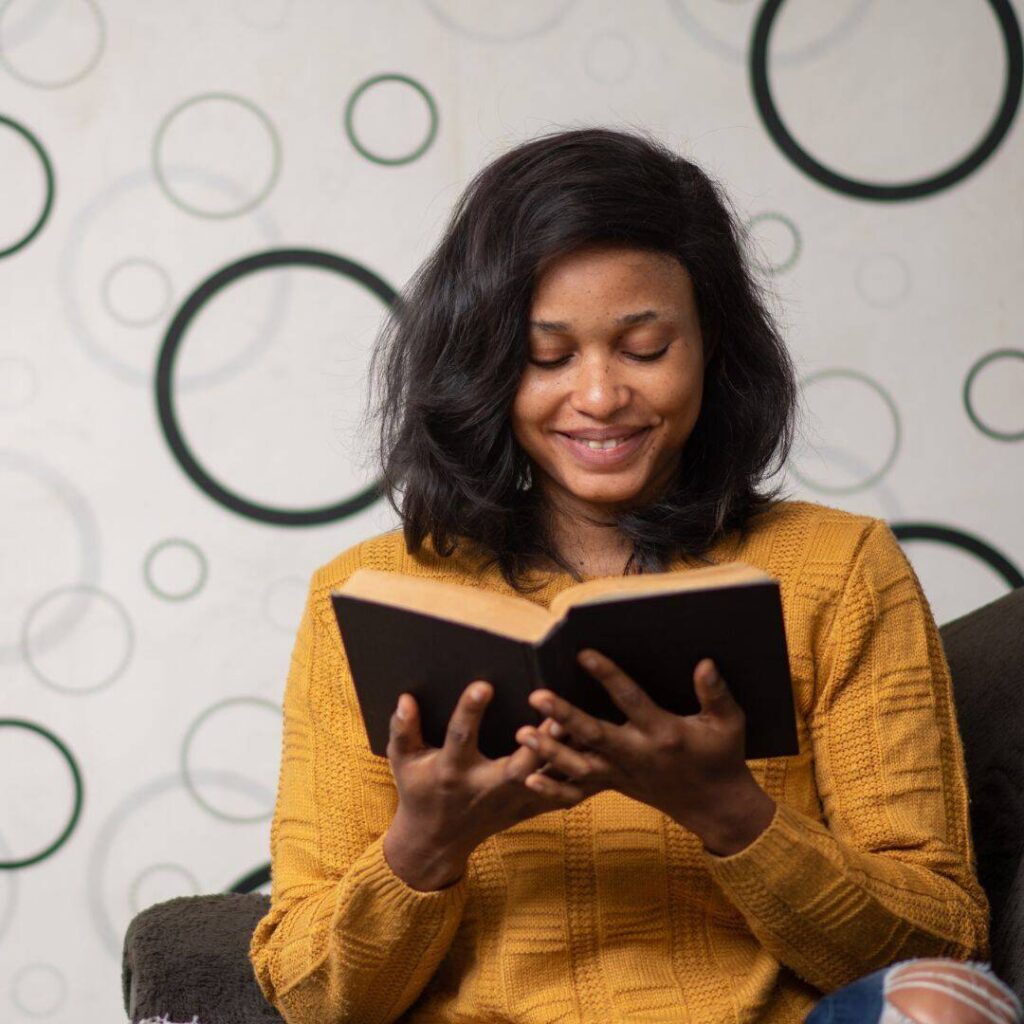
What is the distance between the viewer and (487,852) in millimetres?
1241

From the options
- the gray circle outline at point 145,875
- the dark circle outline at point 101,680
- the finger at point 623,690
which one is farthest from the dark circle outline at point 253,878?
the finger at point 623,690

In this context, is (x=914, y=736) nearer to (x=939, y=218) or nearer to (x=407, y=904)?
(x=407, y=904)

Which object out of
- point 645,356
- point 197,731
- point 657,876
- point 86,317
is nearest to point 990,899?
point 657,876

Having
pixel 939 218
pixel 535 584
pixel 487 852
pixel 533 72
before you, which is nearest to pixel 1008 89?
pixel 939 218

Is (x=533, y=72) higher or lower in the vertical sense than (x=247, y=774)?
higher

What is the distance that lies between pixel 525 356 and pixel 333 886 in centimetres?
49

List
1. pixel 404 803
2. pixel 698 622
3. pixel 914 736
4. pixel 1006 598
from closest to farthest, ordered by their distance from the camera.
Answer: pixel 698 622 → pixel 404 803 → pixel 914 736 → pixel 1006 598

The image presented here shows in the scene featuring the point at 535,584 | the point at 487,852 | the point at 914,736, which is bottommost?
the point at 487,852

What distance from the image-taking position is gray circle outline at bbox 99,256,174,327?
2.16 metres

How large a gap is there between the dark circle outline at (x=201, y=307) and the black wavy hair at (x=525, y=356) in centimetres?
77

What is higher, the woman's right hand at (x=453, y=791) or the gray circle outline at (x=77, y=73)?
the gray circle outline at (x=77, y=73)

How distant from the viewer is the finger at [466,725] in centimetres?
95

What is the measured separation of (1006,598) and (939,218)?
0.92 metres

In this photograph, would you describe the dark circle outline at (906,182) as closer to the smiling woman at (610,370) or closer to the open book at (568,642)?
the smiling woman at (610,370)
